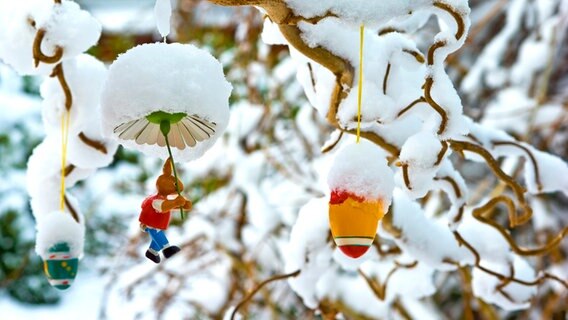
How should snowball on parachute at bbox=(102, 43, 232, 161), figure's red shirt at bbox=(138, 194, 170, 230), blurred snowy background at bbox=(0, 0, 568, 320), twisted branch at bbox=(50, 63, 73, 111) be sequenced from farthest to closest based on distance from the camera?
blurred snowy background at bbox=(0, 0, 568, 320) → twisted branch at bbox=(50, 63, 73, 111) → figure's red shirt at bbox=(138, 194, 170, 230) → snowball on parachute at bbox=(102, 43, 232, 161)

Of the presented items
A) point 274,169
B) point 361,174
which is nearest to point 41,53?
point 361,174

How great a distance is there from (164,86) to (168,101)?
0.01 metres

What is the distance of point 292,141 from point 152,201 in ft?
4.88

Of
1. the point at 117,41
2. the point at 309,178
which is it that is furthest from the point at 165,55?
the point at 117,41

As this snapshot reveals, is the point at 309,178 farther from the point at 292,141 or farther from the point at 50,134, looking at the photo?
the point at 50,134

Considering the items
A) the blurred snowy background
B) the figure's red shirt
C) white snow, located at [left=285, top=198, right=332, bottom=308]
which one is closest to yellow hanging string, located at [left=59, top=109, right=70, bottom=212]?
the figure's red shirt

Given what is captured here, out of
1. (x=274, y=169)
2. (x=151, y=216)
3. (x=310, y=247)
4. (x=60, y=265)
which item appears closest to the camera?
(x=151, y=216)

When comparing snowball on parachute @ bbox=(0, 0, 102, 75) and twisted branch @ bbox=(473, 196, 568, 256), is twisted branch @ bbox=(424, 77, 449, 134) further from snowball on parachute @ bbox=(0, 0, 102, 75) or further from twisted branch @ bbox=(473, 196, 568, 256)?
snowball on parachute @ bbox=(0, 0, 102, 75)

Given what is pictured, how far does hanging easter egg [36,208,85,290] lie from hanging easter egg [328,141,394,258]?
0.32 meters

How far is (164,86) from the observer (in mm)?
561

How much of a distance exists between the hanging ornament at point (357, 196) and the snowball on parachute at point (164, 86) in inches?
4.2

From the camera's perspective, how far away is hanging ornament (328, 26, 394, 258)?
0.61 m

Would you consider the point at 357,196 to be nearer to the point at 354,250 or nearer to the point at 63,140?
the point at 354,250

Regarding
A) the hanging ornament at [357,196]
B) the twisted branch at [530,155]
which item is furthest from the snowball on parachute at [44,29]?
the twisted branch at [530,155]
